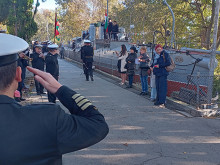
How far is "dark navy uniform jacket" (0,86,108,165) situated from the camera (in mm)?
1284

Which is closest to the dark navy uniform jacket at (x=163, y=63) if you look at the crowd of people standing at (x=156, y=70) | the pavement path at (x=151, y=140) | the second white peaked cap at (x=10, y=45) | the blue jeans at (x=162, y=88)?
the crowd of people standing at (x=156, y=70)

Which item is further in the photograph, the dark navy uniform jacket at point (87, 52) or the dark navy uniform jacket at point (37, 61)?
the dark navy uniform jacket at point (87, 52)

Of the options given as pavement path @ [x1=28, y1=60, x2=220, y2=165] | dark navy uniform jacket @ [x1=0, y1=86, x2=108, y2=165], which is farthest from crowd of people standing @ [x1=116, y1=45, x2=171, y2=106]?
dark navy uniform jacket @ [x1=0, y1=86, x2=108, y2=165]

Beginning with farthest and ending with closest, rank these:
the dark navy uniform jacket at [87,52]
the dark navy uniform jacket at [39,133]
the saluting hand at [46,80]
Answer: the dark navy uniform jacket at [87,52]
the saluting hand at [46,80]
the dark navy uniform jacket at [39,133]

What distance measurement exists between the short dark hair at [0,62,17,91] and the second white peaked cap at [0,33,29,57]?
0.07m

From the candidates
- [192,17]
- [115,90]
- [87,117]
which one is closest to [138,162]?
[87,117]

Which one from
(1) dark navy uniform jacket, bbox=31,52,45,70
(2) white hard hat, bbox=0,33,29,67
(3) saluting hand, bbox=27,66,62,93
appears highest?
(2) white hard hat, bbox=0,33,29,67

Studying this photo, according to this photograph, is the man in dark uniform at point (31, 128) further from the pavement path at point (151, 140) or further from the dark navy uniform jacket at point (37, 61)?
the dark navy uniform jacket at point (37, 61)

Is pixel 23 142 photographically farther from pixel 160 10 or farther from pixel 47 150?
pixel 160 10

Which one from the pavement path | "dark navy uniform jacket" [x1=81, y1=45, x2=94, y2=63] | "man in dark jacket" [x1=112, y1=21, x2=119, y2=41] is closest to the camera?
the pavement path

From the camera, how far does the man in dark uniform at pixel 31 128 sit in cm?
129

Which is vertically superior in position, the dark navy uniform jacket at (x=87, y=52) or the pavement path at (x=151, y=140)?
the dark navy uniform jacket at (x=87, y=52)

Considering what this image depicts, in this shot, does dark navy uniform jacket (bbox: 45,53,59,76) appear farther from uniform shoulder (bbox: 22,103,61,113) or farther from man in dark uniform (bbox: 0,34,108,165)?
uniform shoulder (bbox: 22,103,61,113)

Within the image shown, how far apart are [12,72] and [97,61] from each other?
690 inches
